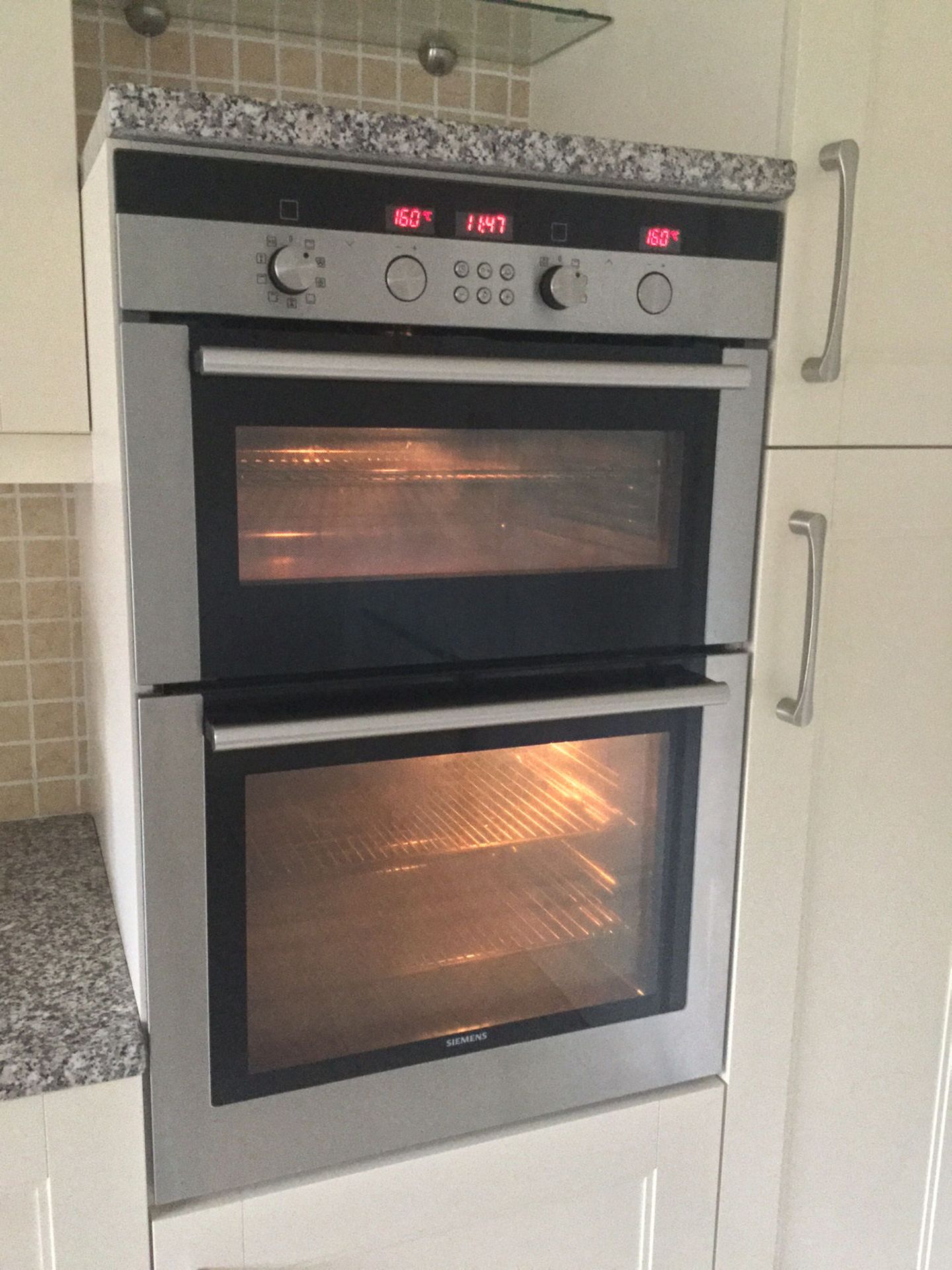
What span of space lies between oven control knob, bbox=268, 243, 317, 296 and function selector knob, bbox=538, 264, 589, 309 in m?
0.23

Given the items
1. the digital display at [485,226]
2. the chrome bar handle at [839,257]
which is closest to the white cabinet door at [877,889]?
the chrome bar handle at [839,257]

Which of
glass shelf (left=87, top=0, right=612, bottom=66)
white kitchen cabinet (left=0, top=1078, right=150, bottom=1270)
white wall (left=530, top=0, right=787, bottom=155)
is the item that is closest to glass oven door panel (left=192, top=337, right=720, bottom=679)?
white wall (left=530, top=0, right=787, bottom=155)

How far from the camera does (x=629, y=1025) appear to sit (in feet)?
4.19

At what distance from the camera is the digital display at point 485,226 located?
1.04 metres

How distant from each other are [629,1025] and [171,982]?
522 millimetres

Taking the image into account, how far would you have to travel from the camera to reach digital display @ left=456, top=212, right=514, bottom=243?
104cm

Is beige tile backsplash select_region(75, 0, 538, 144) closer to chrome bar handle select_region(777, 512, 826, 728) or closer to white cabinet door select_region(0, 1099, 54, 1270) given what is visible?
chrome bar handle select_region(777, 512, 826, 728)

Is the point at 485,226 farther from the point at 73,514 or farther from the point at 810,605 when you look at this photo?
the point at 73,514

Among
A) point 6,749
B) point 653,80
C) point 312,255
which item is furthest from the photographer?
point 6,749

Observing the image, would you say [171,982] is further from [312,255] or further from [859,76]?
[859,76]

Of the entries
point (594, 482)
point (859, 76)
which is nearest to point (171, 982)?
point (594, 482)

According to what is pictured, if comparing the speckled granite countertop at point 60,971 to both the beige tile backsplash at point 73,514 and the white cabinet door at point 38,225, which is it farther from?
the white cabinet door at point 38,225

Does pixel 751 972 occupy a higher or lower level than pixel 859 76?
lower

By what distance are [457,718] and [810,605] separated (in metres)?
0.41
